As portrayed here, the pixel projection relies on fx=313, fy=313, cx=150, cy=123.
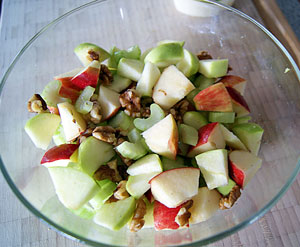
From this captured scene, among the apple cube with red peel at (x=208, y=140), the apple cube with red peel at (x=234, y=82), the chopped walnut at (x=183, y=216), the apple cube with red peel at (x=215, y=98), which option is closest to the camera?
the chopped walnut at (x=183, y=216)

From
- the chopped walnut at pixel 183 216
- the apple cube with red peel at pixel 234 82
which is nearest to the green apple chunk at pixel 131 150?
the chopped walnut at pixel 183 216

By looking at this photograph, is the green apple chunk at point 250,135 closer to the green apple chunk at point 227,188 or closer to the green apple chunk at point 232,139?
the green apple chunk at point 232,139

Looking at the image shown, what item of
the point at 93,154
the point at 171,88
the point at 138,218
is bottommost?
the point at 138,218

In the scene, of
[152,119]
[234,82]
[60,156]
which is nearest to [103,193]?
[60,156]

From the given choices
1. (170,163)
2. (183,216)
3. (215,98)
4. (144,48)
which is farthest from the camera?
(144,48)

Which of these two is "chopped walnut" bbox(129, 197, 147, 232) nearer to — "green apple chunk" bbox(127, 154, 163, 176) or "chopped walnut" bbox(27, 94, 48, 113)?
"green apple chunk" bbox(127, 154, 163, 176)

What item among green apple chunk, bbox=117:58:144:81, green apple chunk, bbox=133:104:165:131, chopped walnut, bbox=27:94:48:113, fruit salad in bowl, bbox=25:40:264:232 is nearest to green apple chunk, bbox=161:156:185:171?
fruit salad in bowl, bbox=25:40:264:232

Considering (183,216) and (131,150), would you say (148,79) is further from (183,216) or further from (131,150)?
(183,216)

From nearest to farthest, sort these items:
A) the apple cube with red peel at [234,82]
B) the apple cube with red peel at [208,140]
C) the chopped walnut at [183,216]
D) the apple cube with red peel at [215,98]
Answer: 1. the chopped walnut at [183,216]
2. the apple cube with red peel at [208,140]
3. the apple cube with red peel at [215,98]
4. the apple cube with red peel at [234,82]
